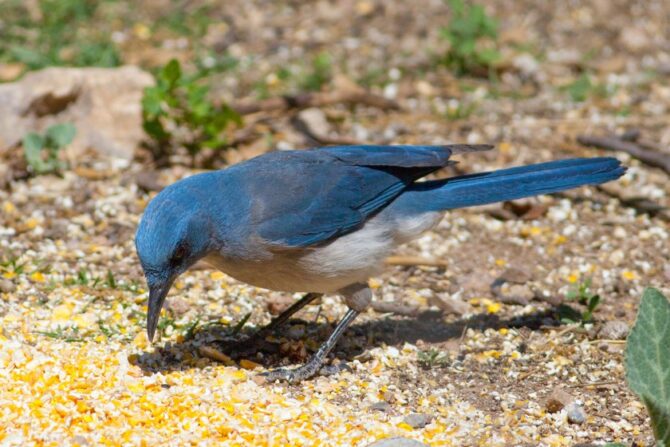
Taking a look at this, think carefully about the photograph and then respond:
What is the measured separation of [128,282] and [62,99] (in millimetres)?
2121

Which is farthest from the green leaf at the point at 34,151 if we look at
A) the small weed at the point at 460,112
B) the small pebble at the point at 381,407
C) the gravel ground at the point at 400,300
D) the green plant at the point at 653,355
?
the green plant at the point at 653,355

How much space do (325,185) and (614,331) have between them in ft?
5.81

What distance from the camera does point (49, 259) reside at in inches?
235

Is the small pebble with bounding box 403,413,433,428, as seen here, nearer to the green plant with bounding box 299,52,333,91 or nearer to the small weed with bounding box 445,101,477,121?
the small weed with bounding box 445,101,477,121

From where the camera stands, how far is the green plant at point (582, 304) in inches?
214

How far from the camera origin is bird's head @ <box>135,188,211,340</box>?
4.34 m

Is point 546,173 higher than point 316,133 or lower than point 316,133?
higher

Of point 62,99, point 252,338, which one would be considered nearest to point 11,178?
point 62,99

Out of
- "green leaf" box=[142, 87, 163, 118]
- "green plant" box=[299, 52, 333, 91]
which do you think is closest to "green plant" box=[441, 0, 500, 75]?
"green plant" box=[299, 52, 333, 91]

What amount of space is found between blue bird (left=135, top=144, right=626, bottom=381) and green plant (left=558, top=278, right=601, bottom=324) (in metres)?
0.73

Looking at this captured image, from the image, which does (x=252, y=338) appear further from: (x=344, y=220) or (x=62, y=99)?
(x=62, y=99)

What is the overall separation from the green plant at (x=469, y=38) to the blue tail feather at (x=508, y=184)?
3202 millimetres

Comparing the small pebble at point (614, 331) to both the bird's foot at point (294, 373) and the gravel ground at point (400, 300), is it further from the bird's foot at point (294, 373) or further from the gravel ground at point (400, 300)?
the bird's foot at point (294, 373)

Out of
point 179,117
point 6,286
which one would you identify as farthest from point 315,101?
point 6,286
